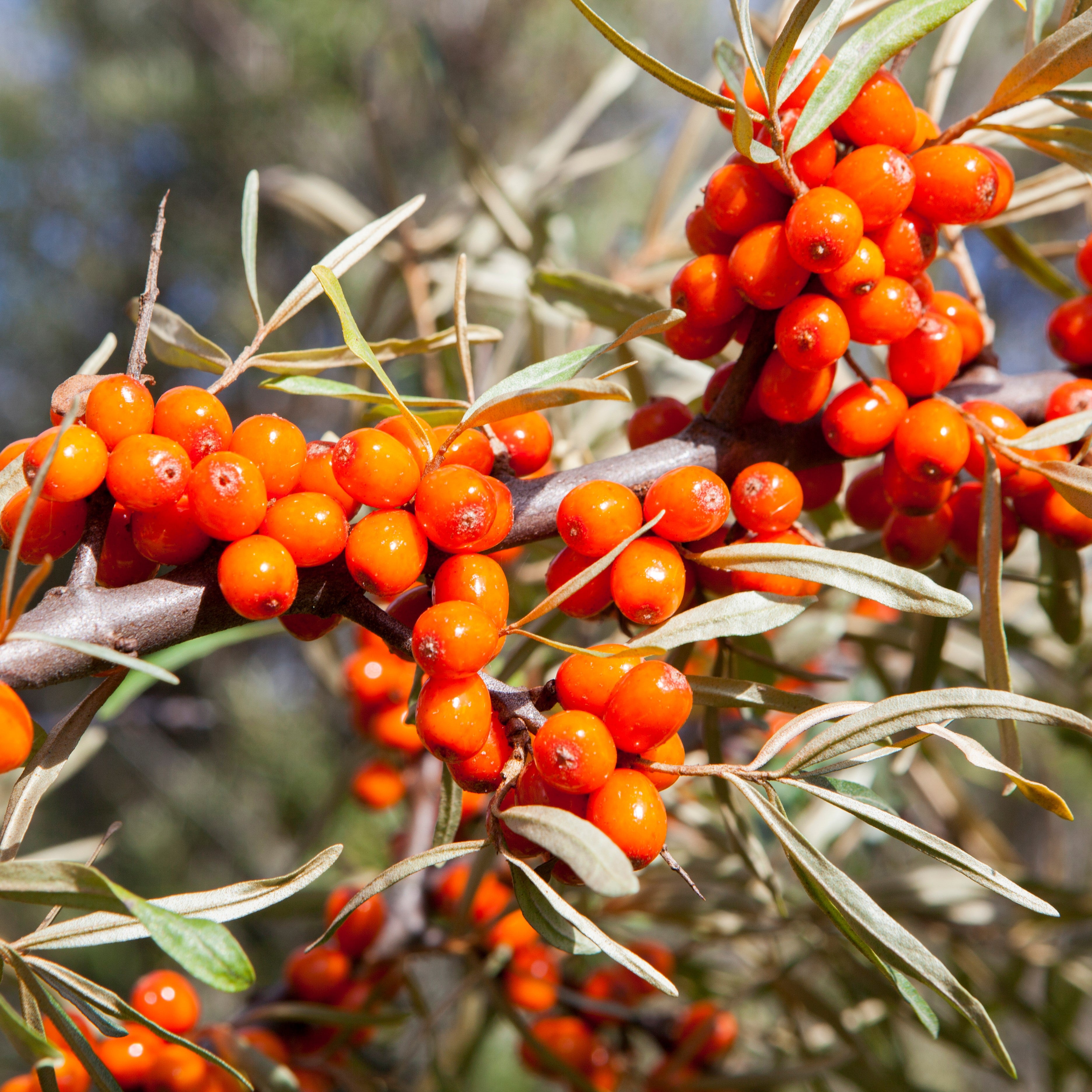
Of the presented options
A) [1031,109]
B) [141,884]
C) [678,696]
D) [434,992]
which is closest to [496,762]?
[678,696]

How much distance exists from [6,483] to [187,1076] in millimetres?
469

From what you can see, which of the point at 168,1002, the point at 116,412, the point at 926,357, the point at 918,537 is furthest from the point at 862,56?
the point at 168,1002

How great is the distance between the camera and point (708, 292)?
43cm

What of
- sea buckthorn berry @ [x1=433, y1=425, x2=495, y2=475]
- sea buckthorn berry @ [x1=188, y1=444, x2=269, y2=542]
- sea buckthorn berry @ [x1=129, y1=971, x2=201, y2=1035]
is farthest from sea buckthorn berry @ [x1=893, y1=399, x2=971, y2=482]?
sea buckthorn berry @ [x1=129, y1=971, x2=201, y2=1035]

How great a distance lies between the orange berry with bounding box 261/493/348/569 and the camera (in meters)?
0.38

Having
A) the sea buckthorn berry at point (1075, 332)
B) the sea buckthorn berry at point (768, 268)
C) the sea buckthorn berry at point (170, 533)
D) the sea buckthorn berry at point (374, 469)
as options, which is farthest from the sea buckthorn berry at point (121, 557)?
the sea buckthorn berry at point (1075, 332)

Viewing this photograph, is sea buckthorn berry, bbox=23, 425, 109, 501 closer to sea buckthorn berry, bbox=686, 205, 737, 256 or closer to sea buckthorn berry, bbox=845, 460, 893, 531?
sea buckthorn berry, bbox=686, 205, 737, 256

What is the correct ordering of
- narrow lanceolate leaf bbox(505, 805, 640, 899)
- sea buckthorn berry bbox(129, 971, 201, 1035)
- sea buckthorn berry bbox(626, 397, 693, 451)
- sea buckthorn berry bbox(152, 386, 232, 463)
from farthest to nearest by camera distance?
sea buckthorn berry bbox(129, 971, 201, 1035)
sea buckthorn berry bbox(626, 397, 693, 451)
sea buckthorn berry bbox(152, 386, 232, 463)
narrow lanceolate leaf bbox(505, 805, 640, 899)

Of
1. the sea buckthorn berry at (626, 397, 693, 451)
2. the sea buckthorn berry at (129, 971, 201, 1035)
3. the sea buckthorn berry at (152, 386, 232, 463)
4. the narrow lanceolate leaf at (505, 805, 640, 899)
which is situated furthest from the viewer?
the sea buckthorn berry at (129, 971, 201, 1035)

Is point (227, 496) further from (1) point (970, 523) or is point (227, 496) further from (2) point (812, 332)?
(1) point (970, 523)

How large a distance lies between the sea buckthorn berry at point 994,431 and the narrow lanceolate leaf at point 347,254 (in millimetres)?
323

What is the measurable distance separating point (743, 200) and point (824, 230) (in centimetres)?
6

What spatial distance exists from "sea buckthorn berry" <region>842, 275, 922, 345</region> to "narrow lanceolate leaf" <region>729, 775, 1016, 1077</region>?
23 cm

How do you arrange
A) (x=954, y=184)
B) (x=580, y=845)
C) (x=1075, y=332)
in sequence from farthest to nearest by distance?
(x=1075, y=332)
(x=954, y=184)
(x=580, y=845)
